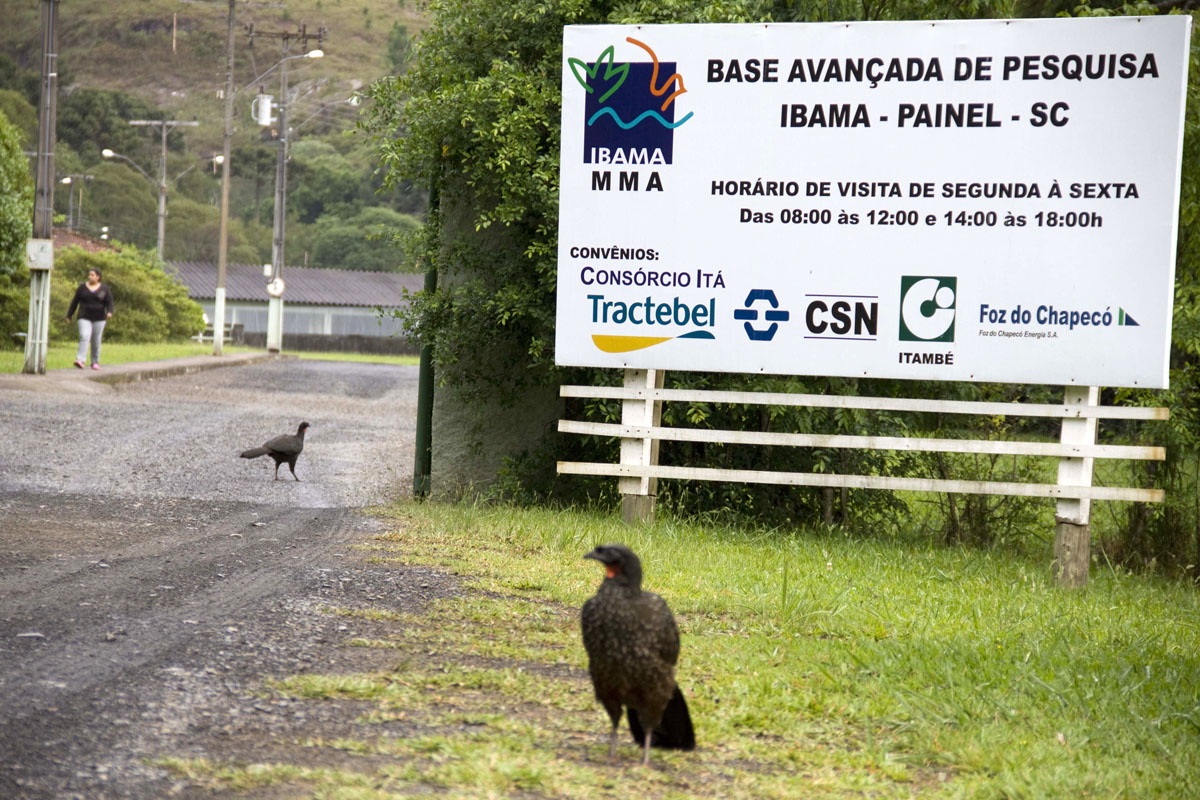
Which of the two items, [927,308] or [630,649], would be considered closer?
[630,649]

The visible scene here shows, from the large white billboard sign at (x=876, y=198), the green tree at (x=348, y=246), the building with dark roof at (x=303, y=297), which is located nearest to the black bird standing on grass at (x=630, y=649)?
the large white billboard sign at (x=876, y=198)

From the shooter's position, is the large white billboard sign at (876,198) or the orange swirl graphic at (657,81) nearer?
the large white billboard sign at (876,198)

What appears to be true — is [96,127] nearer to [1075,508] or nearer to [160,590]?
[160,590]

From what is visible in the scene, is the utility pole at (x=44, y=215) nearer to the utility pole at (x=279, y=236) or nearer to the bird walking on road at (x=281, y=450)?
the bird walking on road at (x=281, y=450)

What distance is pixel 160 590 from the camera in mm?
6473

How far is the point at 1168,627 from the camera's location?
23.3ft

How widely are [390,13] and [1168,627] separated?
19720 centimetres

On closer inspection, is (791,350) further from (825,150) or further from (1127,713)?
(1127,713)

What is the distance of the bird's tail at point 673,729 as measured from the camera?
14.2ft

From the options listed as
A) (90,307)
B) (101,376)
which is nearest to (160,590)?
(101,376)

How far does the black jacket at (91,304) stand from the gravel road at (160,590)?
830cm

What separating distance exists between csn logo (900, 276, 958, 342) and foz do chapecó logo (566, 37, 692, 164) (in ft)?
7.03

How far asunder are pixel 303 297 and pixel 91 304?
41.8 m

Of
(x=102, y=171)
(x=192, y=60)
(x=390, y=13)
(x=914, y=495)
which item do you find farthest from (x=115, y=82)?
(x=914, y=495)
